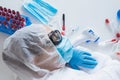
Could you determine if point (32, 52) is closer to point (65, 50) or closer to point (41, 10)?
point (65, 50)

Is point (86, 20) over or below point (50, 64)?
over

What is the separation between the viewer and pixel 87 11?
1.02 m

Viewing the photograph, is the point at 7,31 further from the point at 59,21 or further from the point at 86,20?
the point at 86,20

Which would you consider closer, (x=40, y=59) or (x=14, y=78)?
(x=40, y=59)

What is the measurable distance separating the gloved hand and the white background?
0.41 ft

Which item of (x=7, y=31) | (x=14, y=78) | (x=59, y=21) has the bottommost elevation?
(x=14, y=78)

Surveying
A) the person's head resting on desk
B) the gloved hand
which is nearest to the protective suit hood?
the person's head resting on desk

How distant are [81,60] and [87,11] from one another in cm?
25

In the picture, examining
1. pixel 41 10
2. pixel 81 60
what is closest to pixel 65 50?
pixel 81 60

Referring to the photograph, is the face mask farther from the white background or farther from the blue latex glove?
the blue latex glove

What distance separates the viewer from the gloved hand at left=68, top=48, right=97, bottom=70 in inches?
35.4

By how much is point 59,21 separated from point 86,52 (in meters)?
0.19

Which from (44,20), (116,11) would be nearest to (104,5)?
(116,11)

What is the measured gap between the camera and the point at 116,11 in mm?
1011
